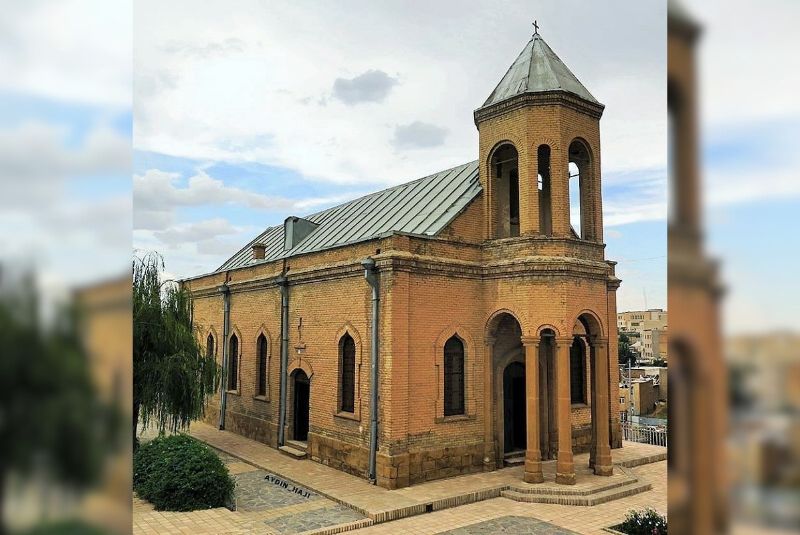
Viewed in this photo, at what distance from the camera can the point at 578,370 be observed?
1789cm

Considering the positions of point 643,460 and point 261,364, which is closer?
point 643,460

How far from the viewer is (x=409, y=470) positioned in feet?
45.3

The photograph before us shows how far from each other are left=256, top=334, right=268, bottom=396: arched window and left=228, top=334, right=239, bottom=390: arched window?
6.33ft

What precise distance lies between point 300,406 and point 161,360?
5371 mm

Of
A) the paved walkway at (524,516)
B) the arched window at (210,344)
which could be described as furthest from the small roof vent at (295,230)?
the paved walkway at (524,516)

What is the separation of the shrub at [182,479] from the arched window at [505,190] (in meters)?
9.04

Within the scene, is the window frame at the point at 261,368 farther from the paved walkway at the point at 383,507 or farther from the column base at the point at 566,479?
the column base at the point at 566,479

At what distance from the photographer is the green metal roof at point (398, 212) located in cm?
1620
